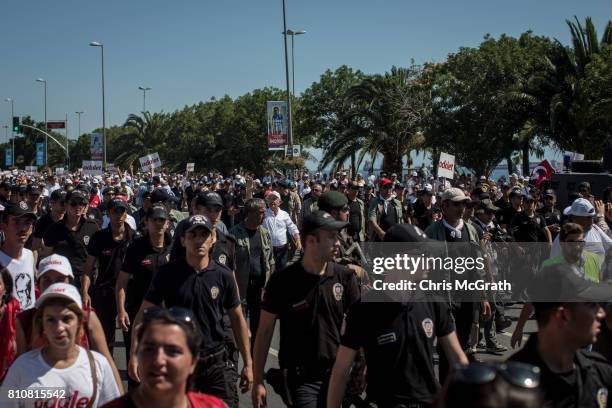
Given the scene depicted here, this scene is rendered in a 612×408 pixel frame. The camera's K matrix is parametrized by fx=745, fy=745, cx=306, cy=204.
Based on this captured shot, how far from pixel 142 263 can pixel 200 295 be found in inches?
65.3

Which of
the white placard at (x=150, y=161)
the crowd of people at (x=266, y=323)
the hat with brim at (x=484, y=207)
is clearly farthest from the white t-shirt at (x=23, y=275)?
the white placard at (x=150, y=161)

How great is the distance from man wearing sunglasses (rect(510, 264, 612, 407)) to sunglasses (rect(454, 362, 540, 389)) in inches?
40.3

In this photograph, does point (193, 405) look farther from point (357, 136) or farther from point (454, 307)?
point (357, 136)

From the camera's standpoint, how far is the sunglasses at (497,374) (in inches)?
78.4

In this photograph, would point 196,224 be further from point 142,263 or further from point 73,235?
point 73,235

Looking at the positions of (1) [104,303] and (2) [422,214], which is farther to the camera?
(2) [422,214]

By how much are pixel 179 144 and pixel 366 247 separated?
170 feet

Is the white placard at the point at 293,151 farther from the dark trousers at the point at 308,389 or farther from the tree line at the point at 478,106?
the dark trousers at the point at 308,389

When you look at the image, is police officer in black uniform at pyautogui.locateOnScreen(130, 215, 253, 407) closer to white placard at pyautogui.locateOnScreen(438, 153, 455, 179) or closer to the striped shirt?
the striped shirt

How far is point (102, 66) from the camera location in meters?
47.9

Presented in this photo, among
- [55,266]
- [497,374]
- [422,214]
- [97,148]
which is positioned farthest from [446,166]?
[97,148]

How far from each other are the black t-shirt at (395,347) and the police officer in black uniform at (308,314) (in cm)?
64

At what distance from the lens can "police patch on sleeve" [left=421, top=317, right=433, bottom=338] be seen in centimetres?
400

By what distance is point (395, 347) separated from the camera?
12.9 feet
